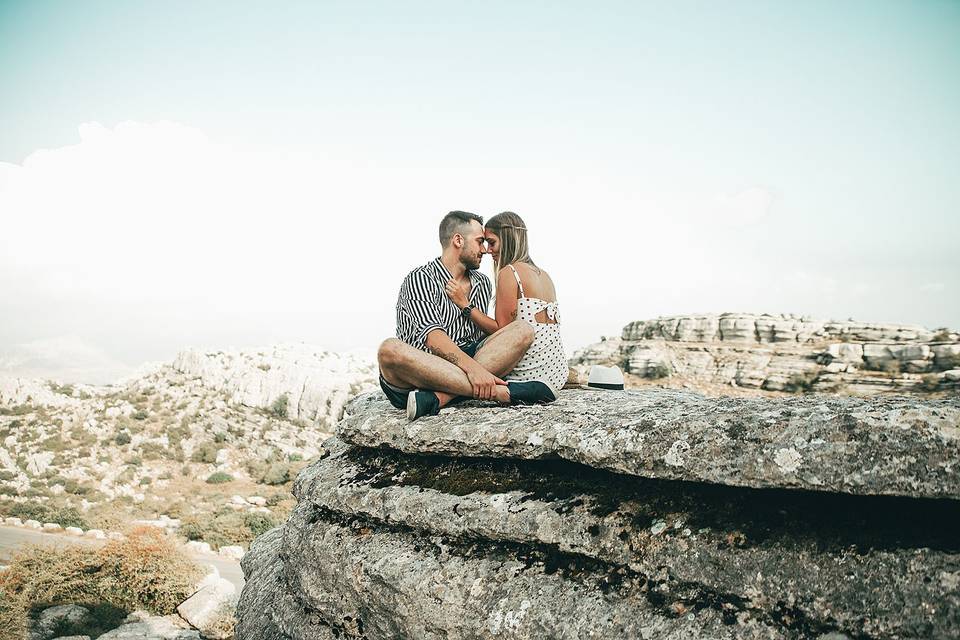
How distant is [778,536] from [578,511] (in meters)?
1.36

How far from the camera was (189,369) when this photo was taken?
47750mm

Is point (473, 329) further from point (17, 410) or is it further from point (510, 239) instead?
point (17, 410)

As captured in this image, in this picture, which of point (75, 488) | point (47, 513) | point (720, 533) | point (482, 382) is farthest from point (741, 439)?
point (75, 488)

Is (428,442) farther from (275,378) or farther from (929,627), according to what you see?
(275,378)

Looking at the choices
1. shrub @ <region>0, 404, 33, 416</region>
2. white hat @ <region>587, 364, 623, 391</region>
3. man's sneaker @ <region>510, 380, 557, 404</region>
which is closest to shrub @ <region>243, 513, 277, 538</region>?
white hat @ <region>587, 364, 623, 391</region>

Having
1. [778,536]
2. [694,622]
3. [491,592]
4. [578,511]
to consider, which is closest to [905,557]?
[778,536]

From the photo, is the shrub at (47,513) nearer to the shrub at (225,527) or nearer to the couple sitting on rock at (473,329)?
the shrub at (225,527)

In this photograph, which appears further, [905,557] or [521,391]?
[521,391]

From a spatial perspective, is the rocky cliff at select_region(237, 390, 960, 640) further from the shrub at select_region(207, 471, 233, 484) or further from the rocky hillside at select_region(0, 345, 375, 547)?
the shrub at select_region(207, 471, 233, 484)

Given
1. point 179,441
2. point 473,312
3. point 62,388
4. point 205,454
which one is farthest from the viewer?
point 62,388

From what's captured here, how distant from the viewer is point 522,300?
601 cm

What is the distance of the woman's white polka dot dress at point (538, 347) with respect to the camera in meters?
6.02

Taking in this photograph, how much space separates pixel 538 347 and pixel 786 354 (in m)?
44.2

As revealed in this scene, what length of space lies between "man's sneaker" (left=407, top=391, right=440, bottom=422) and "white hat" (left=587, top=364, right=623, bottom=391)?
2.42 meters
